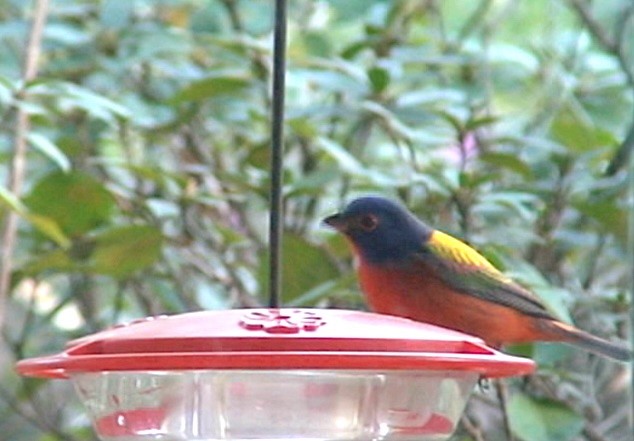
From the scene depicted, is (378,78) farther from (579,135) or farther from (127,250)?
(127,250)

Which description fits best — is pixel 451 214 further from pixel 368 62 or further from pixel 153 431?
pixel 153 431

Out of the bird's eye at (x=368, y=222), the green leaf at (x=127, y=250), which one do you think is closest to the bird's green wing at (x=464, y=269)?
the bird's eye at (x=368, y=222)

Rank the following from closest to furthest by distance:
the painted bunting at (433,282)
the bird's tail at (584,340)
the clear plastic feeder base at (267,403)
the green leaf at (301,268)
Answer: the clear plastic feeder base at (267,403), the painted bunting at (433,282), the bird's tail at (584,340), the green leaf at (301,268)

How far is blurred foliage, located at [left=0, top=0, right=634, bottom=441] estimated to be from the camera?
2.76 meters

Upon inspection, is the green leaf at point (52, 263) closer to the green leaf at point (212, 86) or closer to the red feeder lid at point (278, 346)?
the green leaf at point (212, 86)

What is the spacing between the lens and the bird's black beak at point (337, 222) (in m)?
2.15

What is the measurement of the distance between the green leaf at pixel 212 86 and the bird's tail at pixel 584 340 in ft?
2.65

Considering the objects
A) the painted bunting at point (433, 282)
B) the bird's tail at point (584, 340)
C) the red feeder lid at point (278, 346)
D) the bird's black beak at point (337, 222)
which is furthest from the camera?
the bird's tail at point (584, 340)

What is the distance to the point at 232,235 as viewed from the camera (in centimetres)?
304

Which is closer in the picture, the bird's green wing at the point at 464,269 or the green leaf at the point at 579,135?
the bird's green wing at the point at 464,269

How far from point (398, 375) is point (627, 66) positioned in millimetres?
1800

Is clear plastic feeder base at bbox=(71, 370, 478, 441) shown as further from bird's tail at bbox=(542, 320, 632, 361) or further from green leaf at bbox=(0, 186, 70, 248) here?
bird's tail at bbox=(542, 320, 632, 361)

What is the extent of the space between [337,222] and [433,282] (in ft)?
0.96

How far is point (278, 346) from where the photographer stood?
4.35 feet
